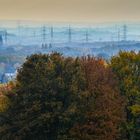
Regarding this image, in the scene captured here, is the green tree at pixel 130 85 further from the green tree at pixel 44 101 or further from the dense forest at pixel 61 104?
the green tree at pixel 44 101

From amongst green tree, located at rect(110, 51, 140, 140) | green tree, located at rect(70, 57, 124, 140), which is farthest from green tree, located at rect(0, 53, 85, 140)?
green tree, located at rect(110, 51, 140, 140)

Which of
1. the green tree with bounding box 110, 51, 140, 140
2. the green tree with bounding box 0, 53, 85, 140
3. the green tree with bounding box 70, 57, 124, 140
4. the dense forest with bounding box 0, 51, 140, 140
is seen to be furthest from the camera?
the green tree with bounding box 110, 51, 140, 140

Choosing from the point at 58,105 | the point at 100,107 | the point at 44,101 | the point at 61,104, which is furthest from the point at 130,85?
the point at 44,101

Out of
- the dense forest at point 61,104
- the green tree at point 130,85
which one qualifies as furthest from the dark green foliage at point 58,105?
the green tree at point 130,85

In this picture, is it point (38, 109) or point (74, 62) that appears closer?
point (38, 109)

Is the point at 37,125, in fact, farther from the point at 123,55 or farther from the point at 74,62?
the point at 123,55

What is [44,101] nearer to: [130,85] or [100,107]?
[100,107]

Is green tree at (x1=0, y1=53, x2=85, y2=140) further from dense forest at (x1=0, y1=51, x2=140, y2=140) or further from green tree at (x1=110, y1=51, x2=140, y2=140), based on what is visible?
green tree at (x1=110, y1=51, x2=140, y2=140)

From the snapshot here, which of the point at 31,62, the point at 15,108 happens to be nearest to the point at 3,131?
the point at 15,108
